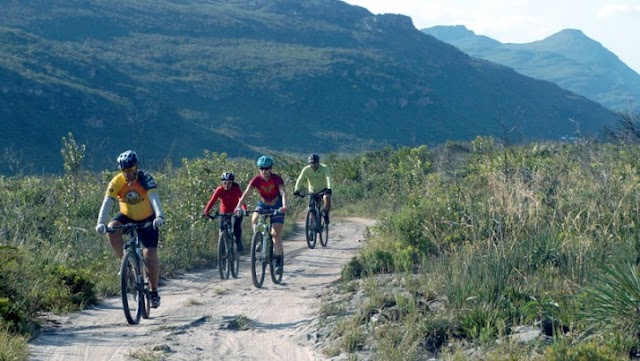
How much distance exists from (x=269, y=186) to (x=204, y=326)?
3764mm

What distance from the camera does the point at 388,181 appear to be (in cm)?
2694

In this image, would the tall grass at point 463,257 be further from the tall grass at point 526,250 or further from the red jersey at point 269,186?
the red jersey at point 269,186

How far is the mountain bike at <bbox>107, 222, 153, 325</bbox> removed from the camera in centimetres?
903

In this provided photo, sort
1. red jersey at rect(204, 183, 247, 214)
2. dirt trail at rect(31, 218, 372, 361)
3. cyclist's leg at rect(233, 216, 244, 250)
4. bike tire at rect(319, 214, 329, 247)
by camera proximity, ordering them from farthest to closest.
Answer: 1. bike tire at rect(319, 214, 329, 247)
2. cyclist's leg at rect(233, 216, 244, 250)
3. red jersey at rect(204, 183, 247, 214)
4. dirt trail at rect(31, 218, 372, 361)

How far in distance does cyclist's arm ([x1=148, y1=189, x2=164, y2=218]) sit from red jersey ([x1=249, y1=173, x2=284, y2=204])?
11.0 ft

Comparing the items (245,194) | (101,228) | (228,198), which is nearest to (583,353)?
(101,228)

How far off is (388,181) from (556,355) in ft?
67.9

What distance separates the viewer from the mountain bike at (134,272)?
903 cm

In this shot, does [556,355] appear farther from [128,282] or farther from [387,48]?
[387,48]

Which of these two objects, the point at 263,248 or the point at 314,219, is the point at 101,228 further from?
the point at 314,219

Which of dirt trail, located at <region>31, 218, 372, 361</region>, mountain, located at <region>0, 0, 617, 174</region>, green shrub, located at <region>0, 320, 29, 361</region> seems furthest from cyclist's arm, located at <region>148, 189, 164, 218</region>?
mountain, located at <region>0, 0, 617, 174</region>

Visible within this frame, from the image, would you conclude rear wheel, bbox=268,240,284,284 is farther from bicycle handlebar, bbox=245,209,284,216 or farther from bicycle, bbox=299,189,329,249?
bicycle, bbox=299,189,329,249

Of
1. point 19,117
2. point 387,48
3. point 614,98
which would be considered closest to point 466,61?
point 387,48

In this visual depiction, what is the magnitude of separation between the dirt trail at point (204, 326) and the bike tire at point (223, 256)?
0.49ft
